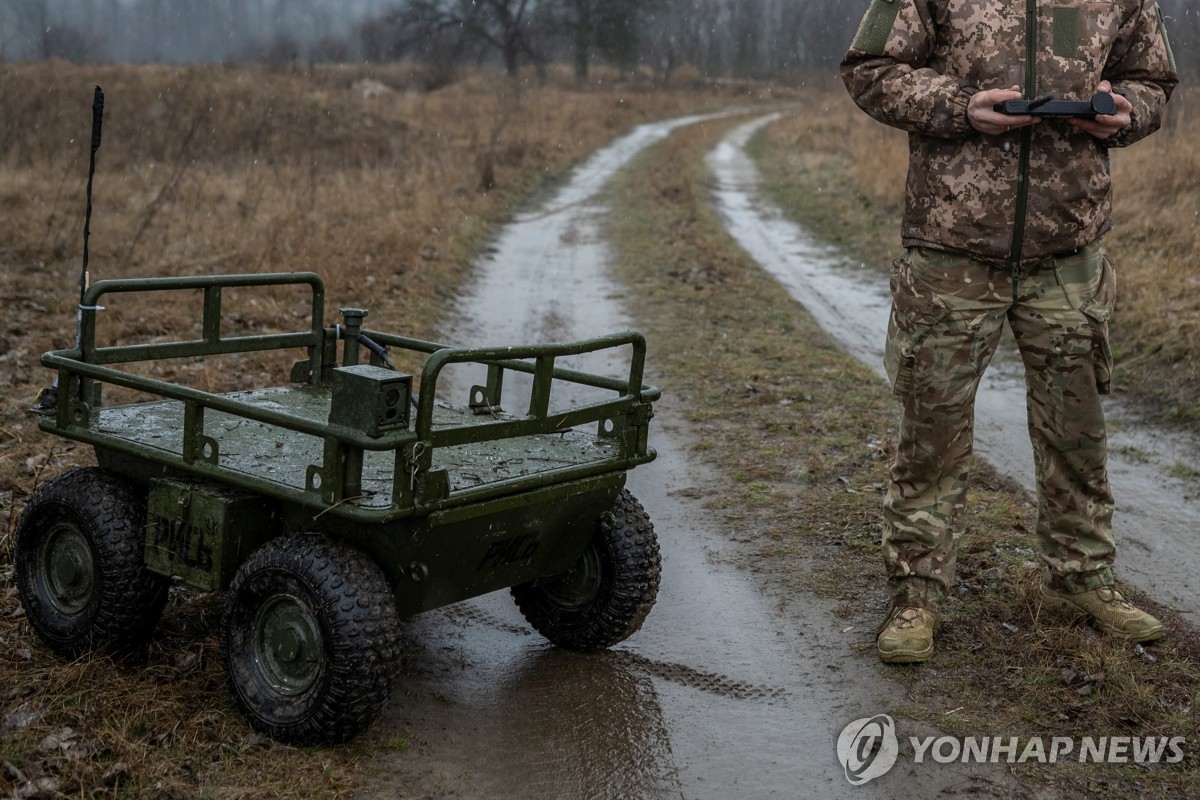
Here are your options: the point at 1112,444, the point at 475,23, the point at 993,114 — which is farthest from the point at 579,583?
the point at 475,23

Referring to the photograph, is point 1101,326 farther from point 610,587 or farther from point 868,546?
point 610,587

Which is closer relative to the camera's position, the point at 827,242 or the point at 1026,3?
the point at 1026,3

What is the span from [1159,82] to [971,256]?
904 mm

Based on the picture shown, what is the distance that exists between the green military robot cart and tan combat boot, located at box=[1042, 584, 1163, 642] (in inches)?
57.5

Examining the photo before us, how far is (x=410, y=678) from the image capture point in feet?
13.5

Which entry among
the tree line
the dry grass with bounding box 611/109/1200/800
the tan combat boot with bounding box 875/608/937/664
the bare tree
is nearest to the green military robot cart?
the tan combat boot with bounding box 875/608/937/664

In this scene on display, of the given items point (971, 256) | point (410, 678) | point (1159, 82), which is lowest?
point (410, 678)

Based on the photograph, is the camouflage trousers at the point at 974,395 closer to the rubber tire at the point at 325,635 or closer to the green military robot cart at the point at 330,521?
the green military robot cart at the point at 330,521

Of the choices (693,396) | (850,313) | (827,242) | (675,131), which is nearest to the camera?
(693,396)

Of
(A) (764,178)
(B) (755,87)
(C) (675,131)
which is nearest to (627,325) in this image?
(A) (764,178)

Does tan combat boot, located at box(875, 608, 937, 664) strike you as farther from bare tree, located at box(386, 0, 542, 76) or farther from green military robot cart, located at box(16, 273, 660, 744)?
bare tree, located at box(386, 0, 542, 76)

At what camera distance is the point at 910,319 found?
4.08 meters

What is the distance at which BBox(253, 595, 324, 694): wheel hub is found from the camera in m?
3.55

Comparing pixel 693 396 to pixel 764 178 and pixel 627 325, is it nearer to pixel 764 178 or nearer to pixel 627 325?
pixel 627 325
